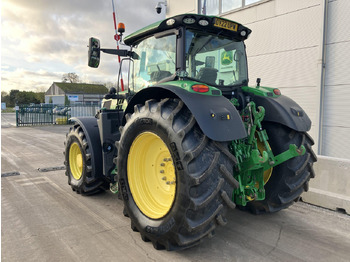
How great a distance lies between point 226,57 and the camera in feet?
11.9

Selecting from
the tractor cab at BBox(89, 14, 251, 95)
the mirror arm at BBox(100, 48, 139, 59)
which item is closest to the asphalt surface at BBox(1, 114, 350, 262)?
the tractor cab at BBox(89, 14, 251, 95)

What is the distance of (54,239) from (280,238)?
2.50 meters

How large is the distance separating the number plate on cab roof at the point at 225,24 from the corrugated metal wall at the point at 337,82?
4.76 m

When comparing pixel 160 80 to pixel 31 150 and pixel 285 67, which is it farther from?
pixel 31 150

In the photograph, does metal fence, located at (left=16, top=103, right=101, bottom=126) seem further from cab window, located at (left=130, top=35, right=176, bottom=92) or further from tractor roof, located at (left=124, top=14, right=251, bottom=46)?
tractor roof, located at (left=124, top=14, right=251, bottom=46)

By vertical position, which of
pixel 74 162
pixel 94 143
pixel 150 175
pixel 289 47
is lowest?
pixel 74 162

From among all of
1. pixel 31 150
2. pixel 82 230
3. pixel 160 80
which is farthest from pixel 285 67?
pixel 31 150

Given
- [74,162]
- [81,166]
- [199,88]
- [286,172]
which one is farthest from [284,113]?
[74,162]

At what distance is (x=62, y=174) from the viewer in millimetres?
5906

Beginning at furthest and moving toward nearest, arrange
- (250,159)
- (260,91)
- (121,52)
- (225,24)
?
1. (121,52)
2. (260,91)
3. (225,24)
4. (250,159)

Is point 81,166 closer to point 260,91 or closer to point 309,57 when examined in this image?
point 260,91

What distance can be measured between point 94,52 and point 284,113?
2.62 metres

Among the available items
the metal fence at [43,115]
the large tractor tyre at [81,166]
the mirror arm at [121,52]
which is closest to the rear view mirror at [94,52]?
the mirror arm at [121,52]

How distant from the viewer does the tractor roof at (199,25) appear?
305cm
